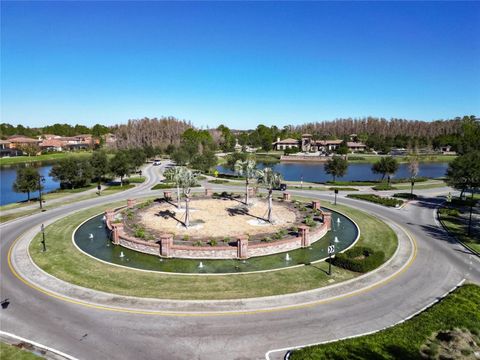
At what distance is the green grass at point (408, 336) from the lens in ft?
47.4

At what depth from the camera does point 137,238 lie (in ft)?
96.8

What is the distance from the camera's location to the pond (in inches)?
985

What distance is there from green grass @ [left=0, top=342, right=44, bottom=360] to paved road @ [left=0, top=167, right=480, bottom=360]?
0.94 meters

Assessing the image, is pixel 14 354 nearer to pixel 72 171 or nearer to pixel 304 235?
pixel 304 235

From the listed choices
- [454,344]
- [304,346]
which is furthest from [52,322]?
[454,344]

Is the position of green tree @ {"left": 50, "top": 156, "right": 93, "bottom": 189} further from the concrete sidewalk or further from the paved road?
the paved road

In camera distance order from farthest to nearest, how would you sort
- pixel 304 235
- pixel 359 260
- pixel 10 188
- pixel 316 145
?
pixel 316 145 < pixel 10 188 < pixel 304 235 < pixel 359 260

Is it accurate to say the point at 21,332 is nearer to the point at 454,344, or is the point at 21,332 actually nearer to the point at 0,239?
the point at 0,239

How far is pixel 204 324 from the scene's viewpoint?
56.4 feet

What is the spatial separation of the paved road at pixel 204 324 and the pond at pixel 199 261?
6595 millimetres

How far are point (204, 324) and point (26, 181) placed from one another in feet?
139

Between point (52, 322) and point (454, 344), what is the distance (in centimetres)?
2135

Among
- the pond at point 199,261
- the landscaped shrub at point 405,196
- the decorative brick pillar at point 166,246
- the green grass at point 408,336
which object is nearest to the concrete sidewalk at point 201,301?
the green grass at point 408,336

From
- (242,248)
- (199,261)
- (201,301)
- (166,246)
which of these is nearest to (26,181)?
(166,246)
